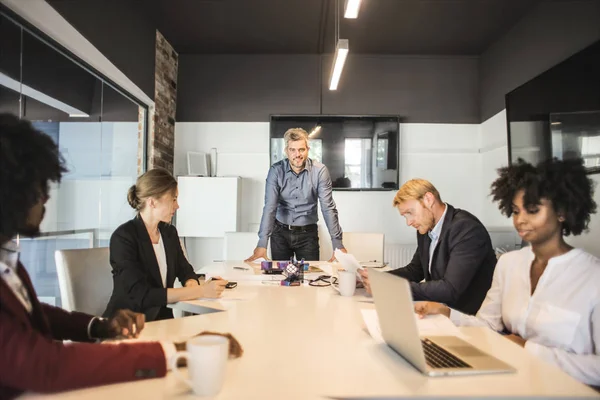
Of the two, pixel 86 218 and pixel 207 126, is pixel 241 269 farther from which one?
pixel 207 126

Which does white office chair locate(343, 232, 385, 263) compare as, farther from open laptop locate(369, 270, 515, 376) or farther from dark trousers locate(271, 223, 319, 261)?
open laptop locate(369, 270, 515, 376)

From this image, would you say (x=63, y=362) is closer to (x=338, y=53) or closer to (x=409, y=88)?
(x=338, y=53)

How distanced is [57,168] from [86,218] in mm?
2428

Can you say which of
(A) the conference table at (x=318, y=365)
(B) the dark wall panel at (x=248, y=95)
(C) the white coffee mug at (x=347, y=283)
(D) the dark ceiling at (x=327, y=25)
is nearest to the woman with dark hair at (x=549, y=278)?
(A) the conference table at (x=318, y=365)

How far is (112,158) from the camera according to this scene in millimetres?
3496

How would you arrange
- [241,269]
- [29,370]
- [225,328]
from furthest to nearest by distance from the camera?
[241,269] → [225,328] → [29,370]

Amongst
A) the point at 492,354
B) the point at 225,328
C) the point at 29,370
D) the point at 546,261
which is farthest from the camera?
the point at 546,261

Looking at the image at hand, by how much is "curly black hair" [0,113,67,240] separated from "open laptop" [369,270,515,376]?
0.82m

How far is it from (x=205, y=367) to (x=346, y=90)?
433cm

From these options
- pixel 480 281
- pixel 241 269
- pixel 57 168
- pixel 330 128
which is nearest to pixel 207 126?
pixel 330 128

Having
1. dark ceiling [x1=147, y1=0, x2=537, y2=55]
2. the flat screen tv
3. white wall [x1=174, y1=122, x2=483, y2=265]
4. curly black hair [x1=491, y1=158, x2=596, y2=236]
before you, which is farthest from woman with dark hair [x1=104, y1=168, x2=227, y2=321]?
the flat screen tv

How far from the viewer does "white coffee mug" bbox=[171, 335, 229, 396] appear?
2.63 ft

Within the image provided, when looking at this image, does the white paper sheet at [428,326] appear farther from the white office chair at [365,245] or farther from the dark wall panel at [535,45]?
the dark wall panel at [535,45]

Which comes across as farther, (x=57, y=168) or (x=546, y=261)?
(x=546, y=261)
